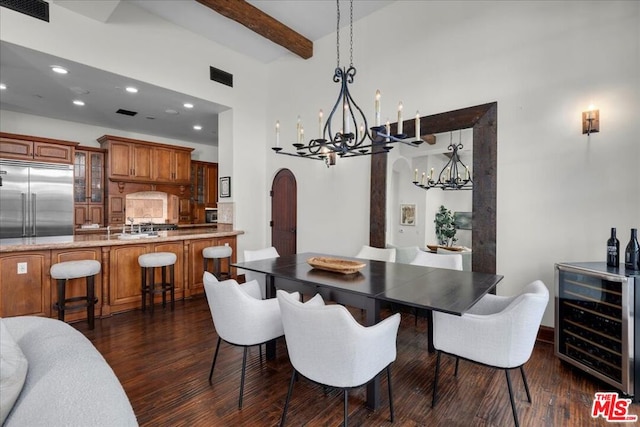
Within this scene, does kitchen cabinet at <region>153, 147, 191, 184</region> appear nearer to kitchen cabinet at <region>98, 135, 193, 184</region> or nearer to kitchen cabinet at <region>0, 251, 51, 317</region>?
kitchen cabinet at <region>98, 135, 193, 184</region>

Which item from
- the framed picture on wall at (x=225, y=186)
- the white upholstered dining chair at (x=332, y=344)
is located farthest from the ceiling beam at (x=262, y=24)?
the white upholstered dining chair at (x=332, y=344)

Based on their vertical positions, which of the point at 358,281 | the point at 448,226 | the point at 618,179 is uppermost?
the point at 618,179

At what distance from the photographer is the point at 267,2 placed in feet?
13.5

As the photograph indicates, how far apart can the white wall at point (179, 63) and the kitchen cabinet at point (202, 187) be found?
2.25 meters

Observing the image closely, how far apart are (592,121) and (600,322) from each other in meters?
1.75

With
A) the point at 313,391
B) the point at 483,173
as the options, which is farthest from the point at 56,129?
the point at 483,173

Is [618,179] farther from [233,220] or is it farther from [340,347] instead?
[233,220]

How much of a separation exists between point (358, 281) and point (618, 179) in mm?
2505

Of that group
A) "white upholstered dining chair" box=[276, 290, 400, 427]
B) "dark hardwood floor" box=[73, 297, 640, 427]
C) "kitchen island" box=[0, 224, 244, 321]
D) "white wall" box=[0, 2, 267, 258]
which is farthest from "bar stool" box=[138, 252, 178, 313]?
"white upholstered dining chair" box=[276, 290, 400, 427]

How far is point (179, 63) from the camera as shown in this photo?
4570mm

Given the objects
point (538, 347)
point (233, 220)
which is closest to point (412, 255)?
point (538, 347)

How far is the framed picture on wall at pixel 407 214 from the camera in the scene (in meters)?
4.02

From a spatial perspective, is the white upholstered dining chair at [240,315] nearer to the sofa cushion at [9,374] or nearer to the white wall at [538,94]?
the sofa cushion at [9,374]

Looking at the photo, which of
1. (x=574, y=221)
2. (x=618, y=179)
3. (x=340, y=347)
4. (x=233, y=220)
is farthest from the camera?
(x=233, y=220)
